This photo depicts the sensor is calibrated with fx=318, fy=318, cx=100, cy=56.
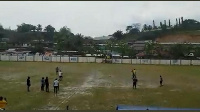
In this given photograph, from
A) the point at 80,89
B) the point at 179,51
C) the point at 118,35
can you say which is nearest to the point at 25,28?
the point at 118,35

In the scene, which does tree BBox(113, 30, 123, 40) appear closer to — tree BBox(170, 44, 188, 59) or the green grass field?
tree BBox(170, 44, 188, 59)

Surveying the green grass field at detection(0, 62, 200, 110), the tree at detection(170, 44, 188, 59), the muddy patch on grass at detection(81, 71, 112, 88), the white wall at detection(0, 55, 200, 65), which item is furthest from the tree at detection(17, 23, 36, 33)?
the green grass field at detection(0, 62, 200, 110)

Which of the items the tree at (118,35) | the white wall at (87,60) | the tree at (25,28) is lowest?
the white wall at (87,60)

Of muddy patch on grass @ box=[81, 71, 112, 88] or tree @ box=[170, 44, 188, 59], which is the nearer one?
muddy patch on grass @ box=[81, 71, 112, 88]

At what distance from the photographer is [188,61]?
54.7 m

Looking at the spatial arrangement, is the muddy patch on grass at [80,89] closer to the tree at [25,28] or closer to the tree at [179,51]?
the tree at [179,51]

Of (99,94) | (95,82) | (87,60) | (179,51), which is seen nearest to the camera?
(99,94)

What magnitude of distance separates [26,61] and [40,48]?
35.8 m

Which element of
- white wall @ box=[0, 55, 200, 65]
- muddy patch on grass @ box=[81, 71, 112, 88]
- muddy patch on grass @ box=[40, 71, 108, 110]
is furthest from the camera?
white wall @ box=[0, 55, 200, 65]

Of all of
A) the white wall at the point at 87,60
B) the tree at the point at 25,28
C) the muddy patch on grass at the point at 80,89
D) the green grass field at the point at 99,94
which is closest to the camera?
the green grass field at the point at 99,94

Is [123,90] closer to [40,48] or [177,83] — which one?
[177,83]

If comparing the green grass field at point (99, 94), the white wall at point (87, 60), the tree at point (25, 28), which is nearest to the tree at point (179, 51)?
the white wall at point (87, 60)

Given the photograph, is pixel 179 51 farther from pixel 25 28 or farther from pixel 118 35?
pixel 25 28

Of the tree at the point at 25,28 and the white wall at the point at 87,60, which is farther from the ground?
the tree at the point at 25,28
